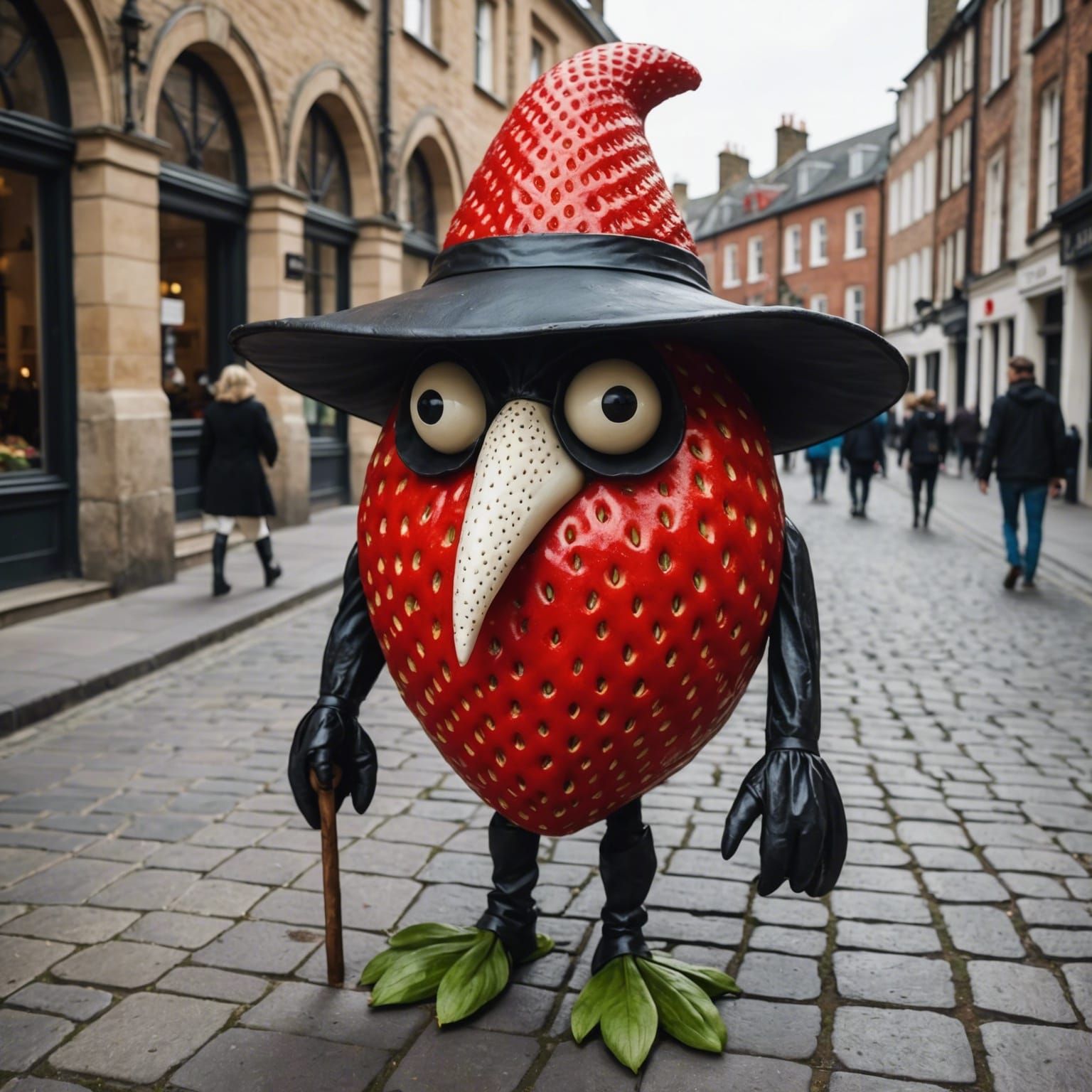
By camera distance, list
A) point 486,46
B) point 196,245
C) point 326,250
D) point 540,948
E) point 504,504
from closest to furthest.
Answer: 1. point 504,504
2. point 540,948
3. point 196,245
4. point 326,250
5. point 486,46

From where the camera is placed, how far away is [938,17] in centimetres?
3303

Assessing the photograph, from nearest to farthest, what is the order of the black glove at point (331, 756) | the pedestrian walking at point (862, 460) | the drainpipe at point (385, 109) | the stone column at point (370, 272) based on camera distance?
the black glove at point (331, 756), the drainpipe at point (385, 109), the stone column at point (370, 272), the pedestrian walking at point (862, 460)

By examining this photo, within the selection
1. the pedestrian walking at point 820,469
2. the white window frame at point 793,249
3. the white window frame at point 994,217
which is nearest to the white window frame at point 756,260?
the white window frame at point 793,249

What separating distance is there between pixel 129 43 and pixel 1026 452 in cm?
785

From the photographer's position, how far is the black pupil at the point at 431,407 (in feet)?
7.39

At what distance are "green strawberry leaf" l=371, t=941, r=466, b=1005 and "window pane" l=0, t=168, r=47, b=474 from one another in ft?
22.9

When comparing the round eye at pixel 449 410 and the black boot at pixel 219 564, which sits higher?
the round eye at pixel 449 410

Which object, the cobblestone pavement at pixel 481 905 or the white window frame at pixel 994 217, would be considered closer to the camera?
the cobblestone pavement at pixel 481 905

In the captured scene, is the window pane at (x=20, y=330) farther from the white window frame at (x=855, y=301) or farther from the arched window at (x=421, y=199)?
the white window frame at (x=855, y=301)

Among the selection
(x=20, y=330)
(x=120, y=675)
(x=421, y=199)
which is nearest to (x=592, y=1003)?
(x=120, y=675)

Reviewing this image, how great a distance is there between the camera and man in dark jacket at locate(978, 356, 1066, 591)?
31.2 ft

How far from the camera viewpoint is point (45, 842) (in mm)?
3949

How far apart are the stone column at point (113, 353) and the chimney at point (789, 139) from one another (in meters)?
48.5

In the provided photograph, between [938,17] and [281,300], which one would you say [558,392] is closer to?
[281,300]
